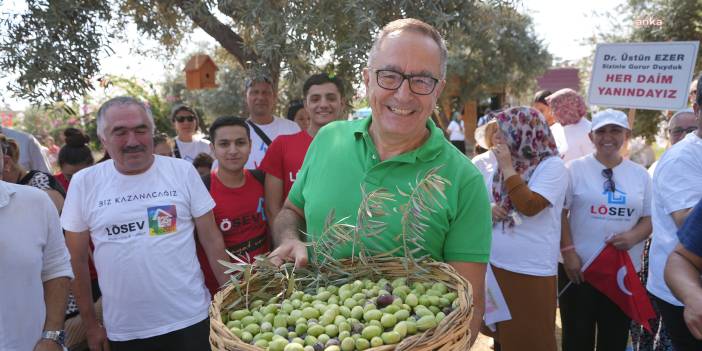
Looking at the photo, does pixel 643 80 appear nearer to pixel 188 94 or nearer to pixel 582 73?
A: pixel 582 73

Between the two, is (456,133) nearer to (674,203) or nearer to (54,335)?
(674,203)

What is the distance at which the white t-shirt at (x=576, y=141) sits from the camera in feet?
17.3

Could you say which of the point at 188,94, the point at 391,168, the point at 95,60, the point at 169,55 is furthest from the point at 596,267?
the point at 188,94

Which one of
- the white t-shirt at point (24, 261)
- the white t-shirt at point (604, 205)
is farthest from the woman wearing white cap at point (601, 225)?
the white t-shirt at point (24, 261)

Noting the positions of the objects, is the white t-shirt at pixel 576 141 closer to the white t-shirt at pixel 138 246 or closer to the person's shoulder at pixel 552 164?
the person's shoulder at pixel 552 164

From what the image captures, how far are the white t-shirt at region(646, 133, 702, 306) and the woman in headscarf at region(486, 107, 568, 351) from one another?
0.69 meters

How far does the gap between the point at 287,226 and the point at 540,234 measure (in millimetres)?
2052

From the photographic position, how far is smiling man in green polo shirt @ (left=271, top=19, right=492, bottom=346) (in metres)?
1.70

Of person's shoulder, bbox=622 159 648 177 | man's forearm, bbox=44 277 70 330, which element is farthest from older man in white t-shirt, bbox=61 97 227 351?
person's shoulder, bbox=622 159 648 177

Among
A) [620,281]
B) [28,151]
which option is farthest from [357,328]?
Result: [28,151]

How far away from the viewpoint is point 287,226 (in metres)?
2.03

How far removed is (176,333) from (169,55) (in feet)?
11.4

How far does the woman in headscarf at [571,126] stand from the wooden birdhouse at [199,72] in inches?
176

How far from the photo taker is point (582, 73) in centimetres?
1608
